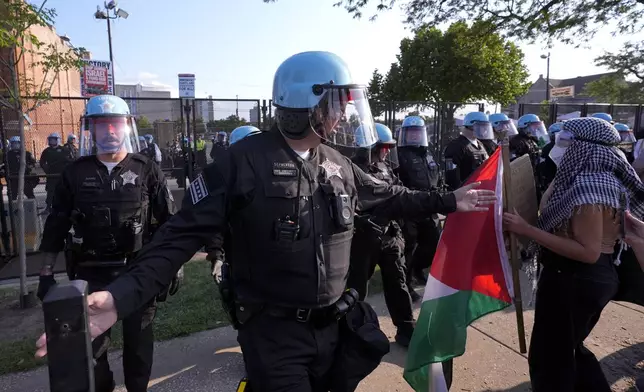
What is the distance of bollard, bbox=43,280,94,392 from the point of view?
108 cm

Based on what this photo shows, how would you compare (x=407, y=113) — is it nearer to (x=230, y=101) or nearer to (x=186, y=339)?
(x=230, y=101)

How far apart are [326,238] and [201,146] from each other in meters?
8.93

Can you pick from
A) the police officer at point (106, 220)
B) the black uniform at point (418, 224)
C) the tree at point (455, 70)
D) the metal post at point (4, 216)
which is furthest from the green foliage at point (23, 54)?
the tree at point (455, 70)

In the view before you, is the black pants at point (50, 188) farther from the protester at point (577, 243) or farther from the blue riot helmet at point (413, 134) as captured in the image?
the protester at point (577, 243)

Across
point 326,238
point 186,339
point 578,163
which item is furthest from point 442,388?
point 186,339

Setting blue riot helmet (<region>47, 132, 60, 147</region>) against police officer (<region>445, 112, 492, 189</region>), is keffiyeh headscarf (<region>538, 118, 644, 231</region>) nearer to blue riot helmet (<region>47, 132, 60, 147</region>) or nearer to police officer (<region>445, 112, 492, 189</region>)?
police officer (<region>445, 112, 492, 189</region>)

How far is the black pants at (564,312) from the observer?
255cm

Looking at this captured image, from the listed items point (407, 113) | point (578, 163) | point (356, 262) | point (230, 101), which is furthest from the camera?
point (407, 113)

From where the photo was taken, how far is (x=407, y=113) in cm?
1013

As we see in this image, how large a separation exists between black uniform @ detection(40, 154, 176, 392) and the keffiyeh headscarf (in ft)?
8.62

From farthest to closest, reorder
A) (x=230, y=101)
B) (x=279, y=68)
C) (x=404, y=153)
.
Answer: (x=230, y=101) → (x=404, y=153) → (x=279, y=68)

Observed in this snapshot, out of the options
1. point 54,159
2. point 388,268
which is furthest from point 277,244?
point 54,159

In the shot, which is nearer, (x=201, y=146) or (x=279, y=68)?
(x=279, y=68)

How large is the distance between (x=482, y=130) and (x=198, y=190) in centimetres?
628
